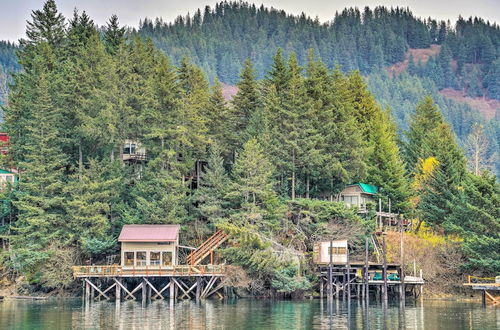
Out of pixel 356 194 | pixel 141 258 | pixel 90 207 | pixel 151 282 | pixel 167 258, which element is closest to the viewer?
pixel 90 207

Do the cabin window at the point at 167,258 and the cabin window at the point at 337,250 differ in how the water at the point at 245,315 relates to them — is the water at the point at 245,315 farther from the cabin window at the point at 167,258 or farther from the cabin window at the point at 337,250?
the cabin window at the point at 167,258

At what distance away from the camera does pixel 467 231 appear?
225ft

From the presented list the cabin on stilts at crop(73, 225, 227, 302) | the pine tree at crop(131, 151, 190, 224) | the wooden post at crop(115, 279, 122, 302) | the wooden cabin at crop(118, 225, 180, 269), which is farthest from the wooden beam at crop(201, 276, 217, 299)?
the wooden post at crop(115, 279, 122, 302)

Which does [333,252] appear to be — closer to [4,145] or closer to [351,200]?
[351,200]

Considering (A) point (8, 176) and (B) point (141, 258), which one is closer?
(B) point (141, 258)

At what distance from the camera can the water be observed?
49.0m

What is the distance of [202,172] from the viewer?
73.6 metres

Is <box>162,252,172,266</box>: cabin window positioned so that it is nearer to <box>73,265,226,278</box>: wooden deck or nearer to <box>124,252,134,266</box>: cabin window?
<box>124,252,134,266</box>: cabin window

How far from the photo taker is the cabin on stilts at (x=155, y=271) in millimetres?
67500

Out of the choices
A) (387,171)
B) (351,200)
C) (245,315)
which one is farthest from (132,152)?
(245,315)

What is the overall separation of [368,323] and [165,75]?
35642 millimetres

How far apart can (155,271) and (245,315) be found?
592 inches

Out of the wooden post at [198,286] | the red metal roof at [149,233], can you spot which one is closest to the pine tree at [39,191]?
the red metal roof at [149,233]

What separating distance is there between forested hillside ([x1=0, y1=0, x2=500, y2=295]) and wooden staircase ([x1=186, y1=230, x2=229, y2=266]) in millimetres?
1390
